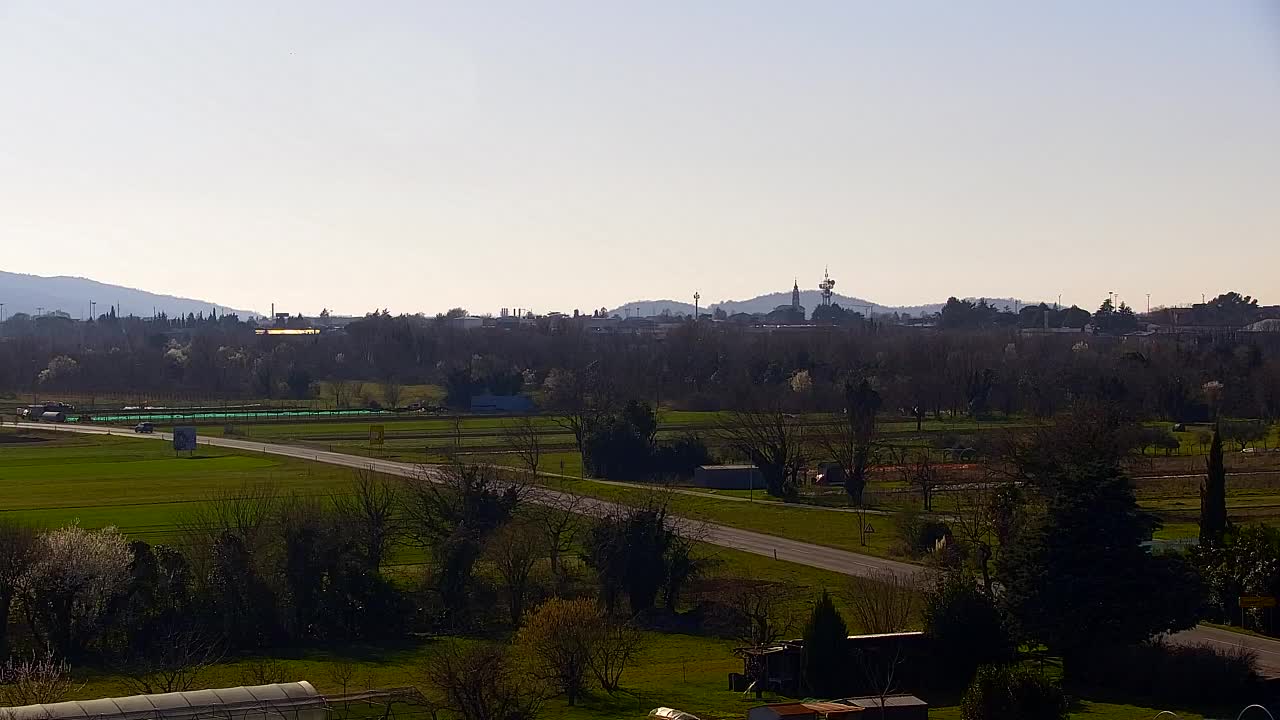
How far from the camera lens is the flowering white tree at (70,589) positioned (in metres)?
34.4

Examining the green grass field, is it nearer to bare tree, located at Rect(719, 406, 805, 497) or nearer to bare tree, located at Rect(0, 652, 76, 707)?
bare tree, located at Rect(0, 652, 76, 707)

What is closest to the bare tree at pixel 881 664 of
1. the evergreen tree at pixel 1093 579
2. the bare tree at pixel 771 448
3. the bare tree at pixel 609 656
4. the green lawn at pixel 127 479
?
the evergreen tree at pixel 1093 579

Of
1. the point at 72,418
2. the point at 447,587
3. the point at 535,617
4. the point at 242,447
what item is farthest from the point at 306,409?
the point at 535,617

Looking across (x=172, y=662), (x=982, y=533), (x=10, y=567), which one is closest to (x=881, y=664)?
(x=982, y=533)

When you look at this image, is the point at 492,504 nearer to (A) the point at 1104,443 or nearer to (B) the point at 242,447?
(A) the point at 1104,443

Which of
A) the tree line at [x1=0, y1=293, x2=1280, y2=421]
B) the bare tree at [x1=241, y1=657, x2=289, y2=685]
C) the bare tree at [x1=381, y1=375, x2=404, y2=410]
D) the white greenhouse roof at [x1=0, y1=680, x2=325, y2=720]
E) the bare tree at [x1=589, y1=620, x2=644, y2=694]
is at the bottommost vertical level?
the bare tree at [x1=241, y1=657, x2=289, y2=685]

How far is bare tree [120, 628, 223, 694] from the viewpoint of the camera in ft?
94.0

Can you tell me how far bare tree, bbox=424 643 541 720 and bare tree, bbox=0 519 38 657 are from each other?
1267 centimetres

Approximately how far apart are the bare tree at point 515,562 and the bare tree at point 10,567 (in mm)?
11443

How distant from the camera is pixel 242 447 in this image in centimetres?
7575

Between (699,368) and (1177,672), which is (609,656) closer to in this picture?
(1177,672)

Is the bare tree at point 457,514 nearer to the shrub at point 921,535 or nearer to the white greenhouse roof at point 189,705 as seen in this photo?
the shrub at point 921,535

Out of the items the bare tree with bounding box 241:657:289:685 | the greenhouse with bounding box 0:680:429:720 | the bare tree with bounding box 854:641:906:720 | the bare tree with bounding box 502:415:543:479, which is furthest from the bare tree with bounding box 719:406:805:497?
the greenhouse with bounding box 0:680:429:720

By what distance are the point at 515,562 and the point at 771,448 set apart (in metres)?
24.6
